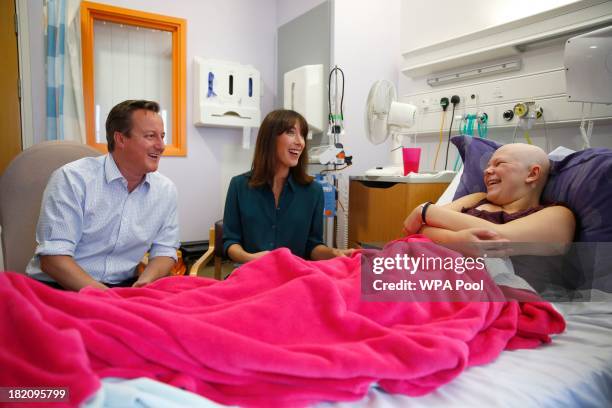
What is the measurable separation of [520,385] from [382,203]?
5.46ft

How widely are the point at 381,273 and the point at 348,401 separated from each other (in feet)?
1.18

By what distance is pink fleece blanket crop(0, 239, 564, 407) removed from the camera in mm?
568

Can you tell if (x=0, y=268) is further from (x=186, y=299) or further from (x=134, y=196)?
(x=186, y=299)

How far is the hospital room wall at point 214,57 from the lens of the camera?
3436 millimetres

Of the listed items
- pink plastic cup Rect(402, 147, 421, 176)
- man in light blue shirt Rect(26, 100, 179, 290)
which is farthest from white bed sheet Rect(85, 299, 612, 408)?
pink plastic cup Rect(402, 147, 421, 176)

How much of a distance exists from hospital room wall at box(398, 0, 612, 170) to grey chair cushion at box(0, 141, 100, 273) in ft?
8.13

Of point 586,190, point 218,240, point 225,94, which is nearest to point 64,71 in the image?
point 225,94

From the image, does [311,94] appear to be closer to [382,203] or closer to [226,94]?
[226,94]

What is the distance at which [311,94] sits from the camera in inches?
125

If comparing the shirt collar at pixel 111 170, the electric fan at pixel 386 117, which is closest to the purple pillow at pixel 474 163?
the electric fan at pixel 386 117

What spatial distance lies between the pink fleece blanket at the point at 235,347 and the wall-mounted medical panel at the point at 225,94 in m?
2.83

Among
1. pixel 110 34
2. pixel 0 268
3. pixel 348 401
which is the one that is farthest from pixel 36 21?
pixel 348 401

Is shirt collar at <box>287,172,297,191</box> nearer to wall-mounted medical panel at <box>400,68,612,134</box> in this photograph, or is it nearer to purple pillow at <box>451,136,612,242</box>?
purple pillow at <box>451,136,612,242</box>

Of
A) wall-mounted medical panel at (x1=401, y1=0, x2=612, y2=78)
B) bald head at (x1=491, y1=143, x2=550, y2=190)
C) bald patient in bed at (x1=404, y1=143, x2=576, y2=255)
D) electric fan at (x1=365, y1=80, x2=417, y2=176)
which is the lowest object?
bald patient in bed at (x1=404, y1=143, x2=576, y2=255)
